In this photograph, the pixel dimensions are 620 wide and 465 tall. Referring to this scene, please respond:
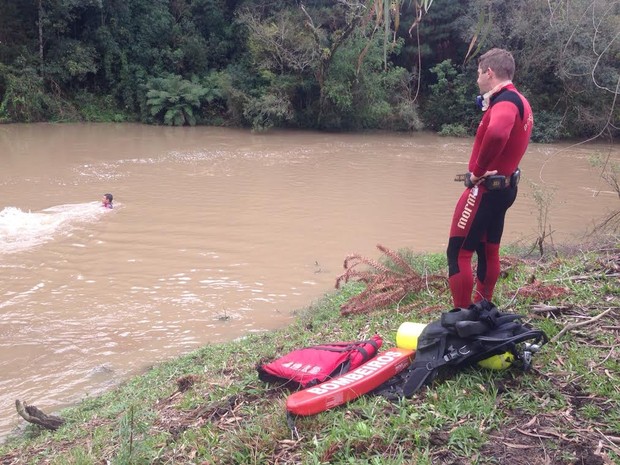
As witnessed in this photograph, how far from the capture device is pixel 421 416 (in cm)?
260

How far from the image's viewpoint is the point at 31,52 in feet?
79.4

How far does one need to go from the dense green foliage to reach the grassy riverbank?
18.2 m

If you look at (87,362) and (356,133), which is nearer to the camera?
(87,362)

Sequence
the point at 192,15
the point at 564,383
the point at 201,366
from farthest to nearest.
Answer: the point at 192,15
the point at 201,366
the point at 564,383

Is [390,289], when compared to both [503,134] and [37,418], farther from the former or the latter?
[37,418]

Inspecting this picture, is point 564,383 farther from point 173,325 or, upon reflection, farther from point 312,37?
point 312,37

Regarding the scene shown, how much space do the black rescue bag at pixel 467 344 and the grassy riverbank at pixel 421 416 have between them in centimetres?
9

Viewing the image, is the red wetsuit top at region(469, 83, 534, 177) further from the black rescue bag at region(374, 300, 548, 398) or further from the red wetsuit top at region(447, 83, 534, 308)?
the black rescue bag at region(374, 300, 548, 398)

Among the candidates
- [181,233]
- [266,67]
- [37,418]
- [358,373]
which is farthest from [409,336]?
[266,67]

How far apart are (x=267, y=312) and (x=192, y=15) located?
23928mm

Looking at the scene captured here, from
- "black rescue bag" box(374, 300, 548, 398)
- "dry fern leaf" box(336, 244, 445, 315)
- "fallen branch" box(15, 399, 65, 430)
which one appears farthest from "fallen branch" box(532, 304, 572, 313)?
"fallen branch" box(15, 399, 65, 430)

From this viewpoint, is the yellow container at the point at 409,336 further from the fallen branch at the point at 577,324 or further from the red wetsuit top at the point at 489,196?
the fallen branch at the point at 577,324

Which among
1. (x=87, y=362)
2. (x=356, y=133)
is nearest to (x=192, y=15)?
(x=356, y=133)

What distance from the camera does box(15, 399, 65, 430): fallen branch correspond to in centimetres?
377
